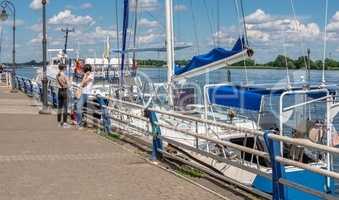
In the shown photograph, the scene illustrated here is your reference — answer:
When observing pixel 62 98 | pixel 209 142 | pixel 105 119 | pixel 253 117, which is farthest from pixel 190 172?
pixel 62 98

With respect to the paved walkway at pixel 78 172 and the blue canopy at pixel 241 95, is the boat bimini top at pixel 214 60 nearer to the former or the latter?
the blue canopy at pixel 241 95

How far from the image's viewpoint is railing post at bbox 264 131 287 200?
6.70 metres

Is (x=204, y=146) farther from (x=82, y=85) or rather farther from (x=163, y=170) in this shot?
(x=82, y=85)

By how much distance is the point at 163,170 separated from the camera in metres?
9.25

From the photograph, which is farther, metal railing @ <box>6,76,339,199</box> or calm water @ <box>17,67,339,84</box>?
calm water @ <box>17,67,339,84</box>

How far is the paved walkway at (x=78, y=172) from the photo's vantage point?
296 inches

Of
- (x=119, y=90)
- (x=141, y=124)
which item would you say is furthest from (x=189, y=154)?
(x=119, y=90)

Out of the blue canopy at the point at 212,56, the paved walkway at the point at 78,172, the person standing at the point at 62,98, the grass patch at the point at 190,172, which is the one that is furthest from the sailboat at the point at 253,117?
the person standing at the point at 62,98

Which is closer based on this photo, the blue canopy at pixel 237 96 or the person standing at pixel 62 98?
the blue canopy at pixel 237 96

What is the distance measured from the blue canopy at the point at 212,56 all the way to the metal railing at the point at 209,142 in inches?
77.0

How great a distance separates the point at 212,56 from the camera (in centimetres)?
1480

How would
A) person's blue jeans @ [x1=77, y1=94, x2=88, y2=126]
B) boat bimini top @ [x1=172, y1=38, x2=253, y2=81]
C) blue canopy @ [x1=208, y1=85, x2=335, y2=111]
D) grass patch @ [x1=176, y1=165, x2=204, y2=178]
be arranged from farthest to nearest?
person's blue jeans @ [x1=77, y1=94, x2=88, y2=126] < boat bimini top @ [x1=172, y1=38, x2=253, y2=81] < blue canopy @ [x1=208, y1=85, x2=335, y2=111] < grass patch @ [x1=176, y1=165, x2=204, y2=178]

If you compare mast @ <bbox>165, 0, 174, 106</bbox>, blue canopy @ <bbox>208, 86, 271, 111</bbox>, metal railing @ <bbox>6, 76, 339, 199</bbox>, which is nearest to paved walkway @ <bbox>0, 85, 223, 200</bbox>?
metal railing @ <bbox>6, 76, 339, 199</bbox>

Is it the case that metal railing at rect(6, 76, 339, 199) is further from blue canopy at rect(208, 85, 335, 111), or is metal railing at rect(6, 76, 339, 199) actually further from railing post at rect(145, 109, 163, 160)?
blue canopy at rect(208, 85, 335, 111)
